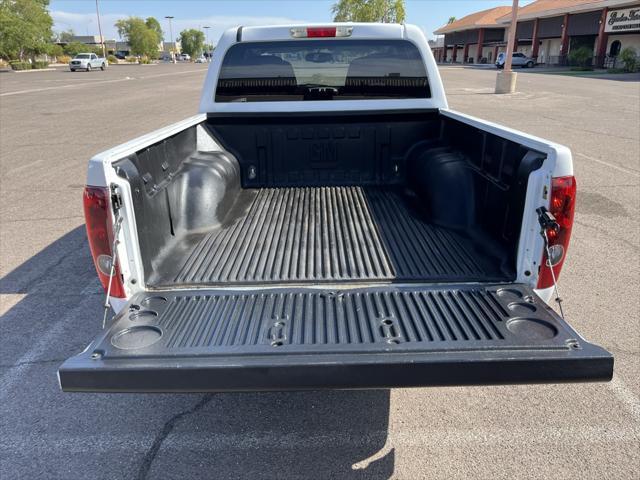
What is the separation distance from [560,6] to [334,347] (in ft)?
194

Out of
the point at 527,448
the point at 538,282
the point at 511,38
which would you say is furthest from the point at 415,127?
the point at 511,38

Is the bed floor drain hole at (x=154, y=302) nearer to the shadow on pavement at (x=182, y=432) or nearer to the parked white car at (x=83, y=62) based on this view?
the shadow on pavement at (x=182, y=432)

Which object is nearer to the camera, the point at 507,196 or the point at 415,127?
the point at 507,196

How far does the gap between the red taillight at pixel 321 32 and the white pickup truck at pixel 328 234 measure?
0.07 feet

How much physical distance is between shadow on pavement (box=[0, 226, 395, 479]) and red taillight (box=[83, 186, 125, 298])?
893mm

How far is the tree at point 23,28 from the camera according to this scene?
53612 millimetres

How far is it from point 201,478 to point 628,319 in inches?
136

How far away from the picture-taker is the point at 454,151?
397 centimetres

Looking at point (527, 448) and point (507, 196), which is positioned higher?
point (507, 196)

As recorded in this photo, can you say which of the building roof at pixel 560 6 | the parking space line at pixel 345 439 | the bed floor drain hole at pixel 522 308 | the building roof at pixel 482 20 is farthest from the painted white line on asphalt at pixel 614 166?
the building roof at pixel 482 20

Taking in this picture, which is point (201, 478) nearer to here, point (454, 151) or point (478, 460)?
point (478, 460)

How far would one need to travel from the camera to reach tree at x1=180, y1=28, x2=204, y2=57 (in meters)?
145

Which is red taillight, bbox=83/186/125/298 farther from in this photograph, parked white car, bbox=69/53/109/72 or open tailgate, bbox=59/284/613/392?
parked white car, bbox=69/53/109/72

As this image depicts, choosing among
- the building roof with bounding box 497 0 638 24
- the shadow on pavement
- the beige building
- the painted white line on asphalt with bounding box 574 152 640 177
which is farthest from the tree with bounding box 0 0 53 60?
the shadow on pavement
